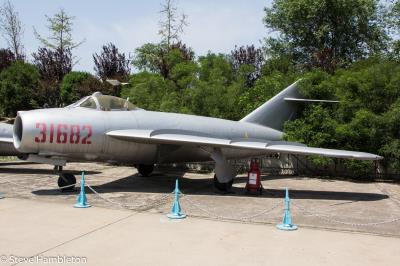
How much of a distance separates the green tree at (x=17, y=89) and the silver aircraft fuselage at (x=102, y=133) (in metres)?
24.0

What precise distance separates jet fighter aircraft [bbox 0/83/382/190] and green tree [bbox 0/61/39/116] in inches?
929

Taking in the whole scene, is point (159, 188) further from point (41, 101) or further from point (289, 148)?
point (41, 101)

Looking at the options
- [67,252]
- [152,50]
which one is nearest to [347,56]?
[152,50]

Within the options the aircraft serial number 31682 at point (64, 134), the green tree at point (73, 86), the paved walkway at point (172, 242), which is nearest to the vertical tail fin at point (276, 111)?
the aircraft serial number 31682 at point (64, 134)

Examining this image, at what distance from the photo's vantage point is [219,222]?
25.6 feet

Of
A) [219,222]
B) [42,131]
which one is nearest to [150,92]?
[42,131]

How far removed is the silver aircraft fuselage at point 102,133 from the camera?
10.4m

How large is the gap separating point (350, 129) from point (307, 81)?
2.67 meters

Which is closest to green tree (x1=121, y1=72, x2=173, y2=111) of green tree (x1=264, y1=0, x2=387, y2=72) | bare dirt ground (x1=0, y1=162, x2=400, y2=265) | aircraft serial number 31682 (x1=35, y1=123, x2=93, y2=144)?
bare dirt ground (x1=0, y1=162, x2=400, y2=265)

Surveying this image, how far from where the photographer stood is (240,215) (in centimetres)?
855

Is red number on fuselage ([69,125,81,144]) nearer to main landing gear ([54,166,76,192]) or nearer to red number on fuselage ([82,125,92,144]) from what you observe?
red number on fuselage ([82,125,92,144])

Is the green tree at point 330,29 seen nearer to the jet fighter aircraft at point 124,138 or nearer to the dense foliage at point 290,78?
the dense foliage at point 290,78

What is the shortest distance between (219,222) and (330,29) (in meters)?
29.5

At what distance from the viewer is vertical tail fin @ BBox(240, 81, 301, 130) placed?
15742 mm
